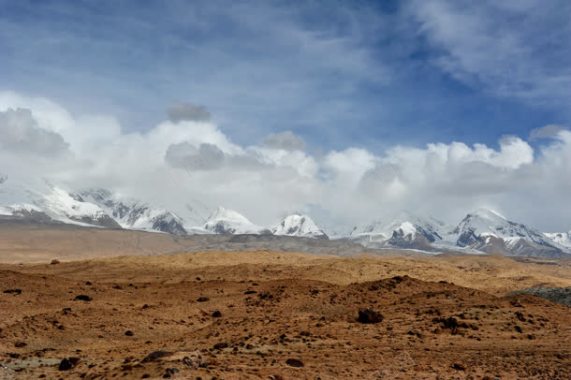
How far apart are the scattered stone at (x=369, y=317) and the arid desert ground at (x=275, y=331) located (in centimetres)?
5

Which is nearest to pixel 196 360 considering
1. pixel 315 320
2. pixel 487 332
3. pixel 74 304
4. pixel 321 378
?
pixel 321 378

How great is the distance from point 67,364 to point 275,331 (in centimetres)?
745

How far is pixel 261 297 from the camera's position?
1416 inches

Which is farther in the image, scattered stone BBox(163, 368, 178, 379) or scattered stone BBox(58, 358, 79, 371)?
scattered stone BBox(58, 358, 79, 371)

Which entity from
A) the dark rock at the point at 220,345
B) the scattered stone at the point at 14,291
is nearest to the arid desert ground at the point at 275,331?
the dark rock at the point at 220,345

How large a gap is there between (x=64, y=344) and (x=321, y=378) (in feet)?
40.7

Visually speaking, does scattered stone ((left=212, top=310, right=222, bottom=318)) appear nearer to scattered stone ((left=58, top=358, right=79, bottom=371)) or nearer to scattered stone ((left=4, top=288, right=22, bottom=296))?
scattered stone ((left=4, top=288, right=22, bottom=296))

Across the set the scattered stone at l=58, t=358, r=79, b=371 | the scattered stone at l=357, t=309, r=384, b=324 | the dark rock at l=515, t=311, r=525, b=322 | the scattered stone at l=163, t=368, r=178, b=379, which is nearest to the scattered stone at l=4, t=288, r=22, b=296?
the scattered stone at l=58, t=358, r=79, b=371

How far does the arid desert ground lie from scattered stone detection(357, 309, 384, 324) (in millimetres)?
55

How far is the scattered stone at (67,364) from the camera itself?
2008 centimetres

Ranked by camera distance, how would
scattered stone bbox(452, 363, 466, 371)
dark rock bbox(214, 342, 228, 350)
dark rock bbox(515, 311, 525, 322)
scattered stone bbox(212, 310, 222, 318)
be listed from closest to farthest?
scattered stone bbox(452, 363, 466, 371), dark rock bbox(214, 342, 228, 350), dark rock bbox(515, 311, 525, 322), scattered stone bbox(212, 310, 222, 318)

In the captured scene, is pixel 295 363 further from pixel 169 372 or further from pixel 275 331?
pixel 275 331

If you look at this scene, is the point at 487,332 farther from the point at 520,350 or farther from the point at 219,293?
the point at 219,293

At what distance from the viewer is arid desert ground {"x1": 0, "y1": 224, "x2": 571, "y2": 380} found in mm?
18641
